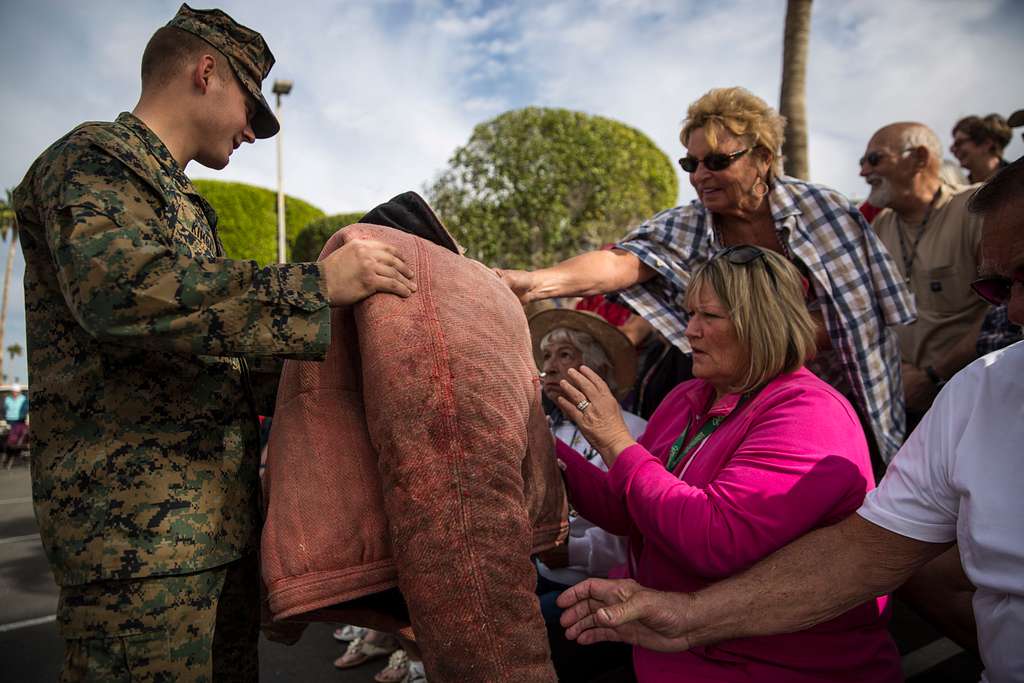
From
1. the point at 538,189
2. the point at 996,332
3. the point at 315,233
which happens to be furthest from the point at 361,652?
the point at 315,233

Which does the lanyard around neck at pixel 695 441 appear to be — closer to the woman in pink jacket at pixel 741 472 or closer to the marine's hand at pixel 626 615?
the woman in pink jacket at pixel 741 472

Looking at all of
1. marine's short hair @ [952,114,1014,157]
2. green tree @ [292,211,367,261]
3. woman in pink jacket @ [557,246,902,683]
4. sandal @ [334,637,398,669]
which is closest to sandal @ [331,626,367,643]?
sandal @ [334,637,398,669]

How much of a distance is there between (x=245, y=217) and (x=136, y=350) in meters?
20.4

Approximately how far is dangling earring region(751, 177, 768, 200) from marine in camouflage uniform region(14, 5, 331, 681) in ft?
6.98

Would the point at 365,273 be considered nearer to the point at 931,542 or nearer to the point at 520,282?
the point at 520,282

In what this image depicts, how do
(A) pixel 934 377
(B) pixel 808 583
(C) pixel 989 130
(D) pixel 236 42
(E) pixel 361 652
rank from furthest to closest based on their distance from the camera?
(C) pixel 989 130 < (E) pixel 361 652 < (A) pixel 934 377 < (D) pixel 236 42 < (B) pixel 808 583

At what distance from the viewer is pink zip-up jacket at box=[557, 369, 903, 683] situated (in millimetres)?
1728

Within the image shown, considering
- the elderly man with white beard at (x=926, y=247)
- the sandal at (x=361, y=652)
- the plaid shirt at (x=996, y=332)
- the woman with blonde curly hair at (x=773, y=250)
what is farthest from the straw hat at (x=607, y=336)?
the sandal at (x=361, y=652)

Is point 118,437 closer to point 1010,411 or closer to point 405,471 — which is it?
point 405,471

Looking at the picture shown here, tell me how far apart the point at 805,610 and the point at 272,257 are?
21155 millimetres

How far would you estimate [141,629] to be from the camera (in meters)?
1.53

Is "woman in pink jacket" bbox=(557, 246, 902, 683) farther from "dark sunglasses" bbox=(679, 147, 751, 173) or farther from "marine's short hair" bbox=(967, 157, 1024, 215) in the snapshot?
"dark sunglasses" bbox=(679, 147, 751, 173)

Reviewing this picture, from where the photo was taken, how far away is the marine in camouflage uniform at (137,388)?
140 centimetres

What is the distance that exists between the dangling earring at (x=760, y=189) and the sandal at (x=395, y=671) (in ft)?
9.56
